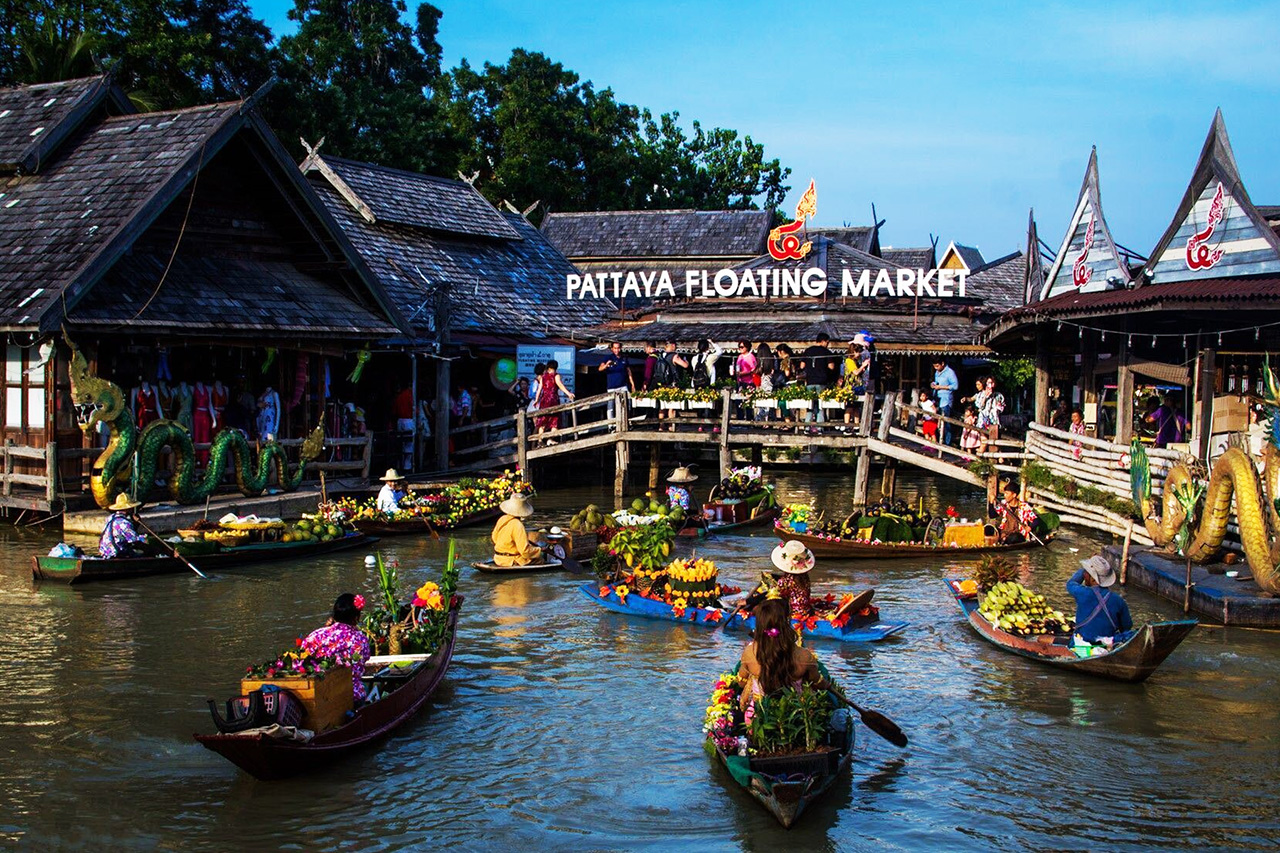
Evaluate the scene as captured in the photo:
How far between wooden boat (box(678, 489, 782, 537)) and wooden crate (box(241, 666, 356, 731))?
1190 cm

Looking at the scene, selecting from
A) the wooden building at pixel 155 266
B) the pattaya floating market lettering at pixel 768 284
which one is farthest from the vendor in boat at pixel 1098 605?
the pattaya floating market lettering at pixel 768 284

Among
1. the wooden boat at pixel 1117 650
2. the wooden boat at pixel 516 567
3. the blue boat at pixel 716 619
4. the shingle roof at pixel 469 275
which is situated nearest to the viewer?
the wooden boat at pixel 1117 650

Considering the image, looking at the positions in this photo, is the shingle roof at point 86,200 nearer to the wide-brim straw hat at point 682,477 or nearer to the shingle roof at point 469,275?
the shingle roof at point 469,275

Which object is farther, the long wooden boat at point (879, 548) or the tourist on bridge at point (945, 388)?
the tourist on bridge at point (945, 388)

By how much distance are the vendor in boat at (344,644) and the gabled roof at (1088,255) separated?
1619cm

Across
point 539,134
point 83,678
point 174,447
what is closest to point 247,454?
point 174,447

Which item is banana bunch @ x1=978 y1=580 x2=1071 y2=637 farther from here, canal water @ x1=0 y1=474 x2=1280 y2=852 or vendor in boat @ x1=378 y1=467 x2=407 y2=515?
vendor in boat @ x1=378 y1=467 x2=407 y2=515

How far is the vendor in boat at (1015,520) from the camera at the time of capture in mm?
19750

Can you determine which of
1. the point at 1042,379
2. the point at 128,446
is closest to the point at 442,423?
the point at 128,446

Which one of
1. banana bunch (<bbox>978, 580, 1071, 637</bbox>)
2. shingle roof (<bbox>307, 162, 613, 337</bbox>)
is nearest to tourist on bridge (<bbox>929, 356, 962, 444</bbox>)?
shingle roof (<bbox>307, 162, 613, 337</bbox>)

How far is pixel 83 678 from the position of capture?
12633 millimetres

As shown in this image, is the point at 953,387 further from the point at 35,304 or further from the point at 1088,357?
the point at 35,304

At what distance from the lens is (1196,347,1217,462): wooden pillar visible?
19781 mm

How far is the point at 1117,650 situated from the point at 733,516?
10960 mm
